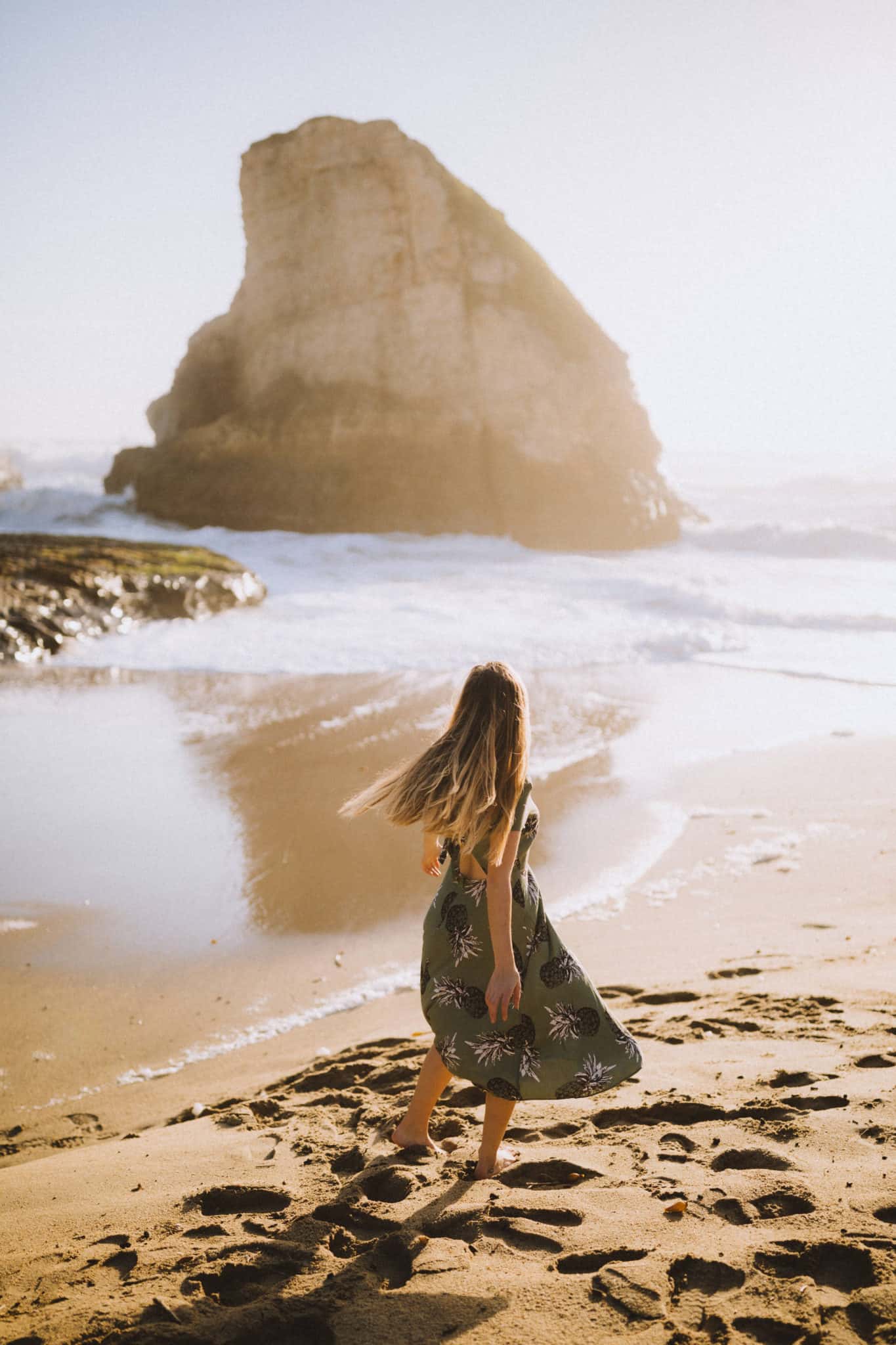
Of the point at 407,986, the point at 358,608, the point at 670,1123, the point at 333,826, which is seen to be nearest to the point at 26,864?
the point at 333,826

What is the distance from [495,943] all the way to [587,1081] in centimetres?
47

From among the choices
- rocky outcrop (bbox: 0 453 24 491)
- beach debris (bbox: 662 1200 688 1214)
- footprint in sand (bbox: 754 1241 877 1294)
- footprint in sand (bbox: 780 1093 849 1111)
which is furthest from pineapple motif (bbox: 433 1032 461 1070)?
rocky outcrop (bbox: 0 453 24 491)

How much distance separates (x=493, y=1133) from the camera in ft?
9.03

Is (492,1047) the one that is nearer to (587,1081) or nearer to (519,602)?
(587,1081)

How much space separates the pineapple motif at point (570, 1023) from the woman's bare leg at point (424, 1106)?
37 cm

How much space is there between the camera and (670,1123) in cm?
296

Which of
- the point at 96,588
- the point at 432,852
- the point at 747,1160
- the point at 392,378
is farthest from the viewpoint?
the point at 392,378

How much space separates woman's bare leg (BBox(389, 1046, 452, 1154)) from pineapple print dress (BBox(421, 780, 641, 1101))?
11cm

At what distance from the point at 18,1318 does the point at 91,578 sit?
38.7 ft

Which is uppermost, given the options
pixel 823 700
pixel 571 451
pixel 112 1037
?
pixel 571 451

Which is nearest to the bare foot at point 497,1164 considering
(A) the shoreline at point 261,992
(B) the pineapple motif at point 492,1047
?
(B) the pineapple motif at point 492,1047

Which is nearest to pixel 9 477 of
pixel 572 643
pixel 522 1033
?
pixel 572 643

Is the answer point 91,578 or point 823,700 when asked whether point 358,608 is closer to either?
point 91,578

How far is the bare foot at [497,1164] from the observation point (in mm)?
2719
